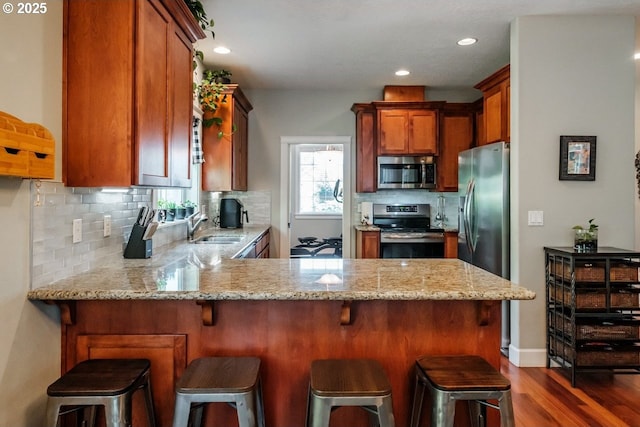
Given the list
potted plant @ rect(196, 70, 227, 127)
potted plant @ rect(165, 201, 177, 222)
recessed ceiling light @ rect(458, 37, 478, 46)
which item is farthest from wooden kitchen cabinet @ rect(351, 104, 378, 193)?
potted plant @ rect(165, 201, 177, 222)

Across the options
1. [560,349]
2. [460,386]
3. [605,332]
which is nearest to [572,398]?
[560,349]

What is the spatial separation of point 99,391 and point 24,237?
0.68 metres

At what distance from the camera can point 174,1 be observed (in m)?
2.22

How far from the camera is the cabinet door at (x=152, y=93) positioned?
6.29 ft

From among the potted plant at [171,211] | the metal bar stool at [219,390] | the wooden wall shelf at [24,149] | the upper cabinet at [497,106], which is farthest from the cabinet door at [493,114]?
the wooden wall shelf at [24,149]

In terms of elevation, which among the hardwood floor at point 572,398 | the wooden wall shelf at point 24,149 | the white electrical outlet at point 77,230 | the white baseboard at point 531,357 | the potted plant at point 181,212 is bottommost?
the hardwood floor at point 572,398

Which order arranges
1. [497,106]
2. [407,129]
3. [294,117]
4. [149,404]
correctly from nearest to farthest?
[149,404], [497,106], [407,129], [294,117]

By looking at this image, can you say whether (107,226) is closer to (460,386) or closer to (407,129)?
(460,386)

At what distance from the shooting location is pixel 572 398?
8.91ft

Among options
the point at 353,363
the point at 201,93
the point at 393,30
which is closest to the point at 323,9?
the point at 393,30

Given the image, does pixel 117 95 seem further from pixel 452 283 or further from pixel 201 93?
pixel 201 93

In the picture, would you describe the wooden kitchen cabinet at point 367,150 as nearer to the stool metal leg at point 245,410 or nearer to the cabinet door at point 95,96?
the cabinet door at point 95,96

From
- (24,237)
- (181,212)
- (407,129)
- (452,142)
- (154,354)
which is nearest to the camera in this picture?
(24,237)

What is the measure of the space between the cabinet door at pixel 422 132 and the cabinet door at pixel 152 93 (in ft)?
11.3
